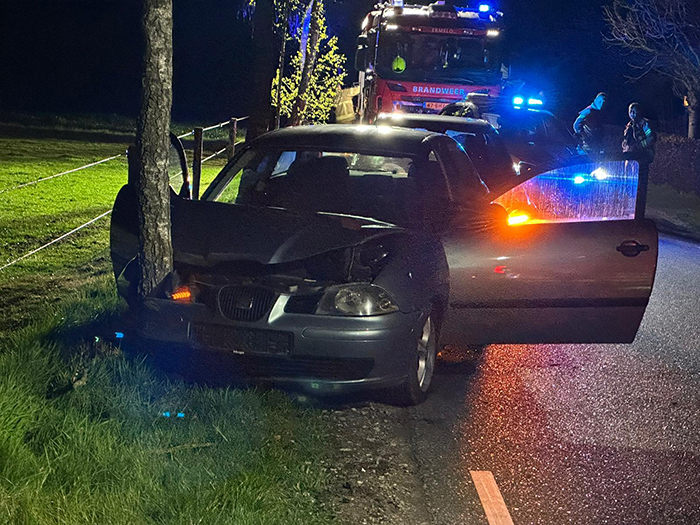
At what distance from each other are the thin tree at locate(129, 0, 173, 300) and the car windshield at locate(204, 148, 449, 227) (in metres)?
0.98

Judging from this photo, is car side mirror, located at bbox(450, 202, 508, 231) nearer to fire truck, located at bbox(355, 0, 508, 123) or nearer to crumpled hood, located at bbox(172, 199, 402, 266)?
crumpled hood, located at bbox(172, 199, 402, 266)

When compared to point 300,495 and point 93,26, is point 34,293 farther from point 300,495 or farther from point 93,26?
point 93,26

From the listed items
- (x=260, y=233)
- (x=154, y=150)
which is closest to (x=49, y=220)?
(x=154, y=150)

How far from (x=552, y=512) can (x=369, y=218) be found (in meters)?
2.55

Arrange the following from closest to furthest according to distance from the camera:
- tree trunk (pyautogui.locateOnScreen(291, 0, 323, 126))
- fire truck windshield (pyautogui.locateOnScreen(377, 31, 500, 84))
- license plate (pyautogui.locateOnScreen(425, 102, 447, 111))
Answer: license plate (pyautogui.locateOnScreen(425, 102, 447, 111))
fire truck windshield (pyautogui.locateOnScreen(377, 31, 500, 84))
tree trunk (pyautogui.locateOnScreen(291, 0, 323, 126))

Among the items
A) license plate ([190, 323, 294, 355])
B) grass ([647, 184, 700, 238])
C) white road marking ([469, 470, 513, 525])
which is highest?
license plate ([190, 323, 294, 355])

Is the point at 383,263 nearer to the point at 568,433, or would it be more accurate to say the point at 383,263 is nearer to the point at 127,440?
the point at 568,433

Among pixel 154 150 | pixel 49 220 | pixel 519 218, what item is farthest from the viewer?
pixel 49 220

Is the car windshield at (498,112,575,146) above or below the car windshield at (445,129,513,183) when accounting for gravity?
below

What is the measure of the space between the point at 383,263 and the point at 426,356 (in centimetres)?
66

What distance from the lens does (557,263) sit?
6.35m

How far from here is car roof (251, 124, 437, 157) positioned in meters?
7.13

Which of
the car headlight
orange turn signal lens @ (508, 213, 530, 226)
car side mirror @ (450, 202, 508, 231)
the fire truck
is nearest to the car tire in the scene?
the car headlight

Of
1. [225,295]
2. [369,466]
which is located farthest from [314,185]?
[369,466]
